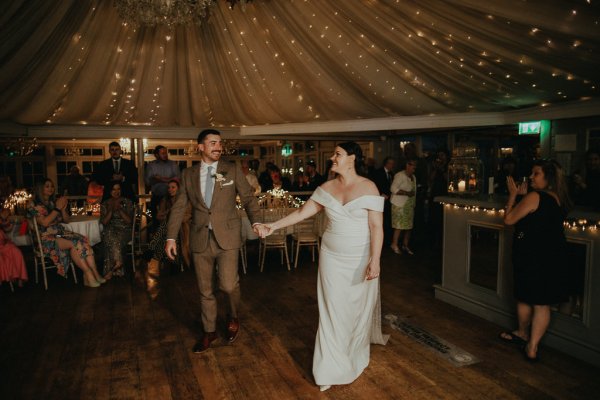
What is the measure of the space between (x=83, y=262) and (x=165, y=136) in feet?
13.2

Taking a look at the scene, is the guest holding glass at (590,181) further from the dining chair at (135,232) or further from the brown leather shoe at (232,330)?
the dining chair at (135,232)

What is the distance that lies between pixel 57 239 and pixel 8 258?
59cm

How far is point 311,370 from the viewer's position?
3254 millimetres

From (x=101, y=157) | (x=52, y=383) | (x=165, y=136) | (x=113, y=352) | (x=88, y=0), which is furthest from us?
(x=101, y=157)

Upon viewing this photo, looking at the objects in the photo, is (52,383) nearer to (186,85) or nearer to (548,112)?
(186,85)

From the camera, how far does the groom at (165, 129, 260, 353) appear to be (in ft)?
11.6

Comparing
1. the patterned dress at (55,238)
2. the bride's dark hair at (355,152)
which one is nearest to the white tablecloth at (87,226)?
the patterned dress at (55,238)

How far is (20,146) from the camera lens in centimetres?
1258

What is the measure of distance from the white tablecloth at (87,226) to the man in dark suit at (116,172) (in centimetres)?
91

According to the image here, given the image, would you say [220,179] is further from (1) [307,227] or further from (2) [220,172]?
(1) [307,227]

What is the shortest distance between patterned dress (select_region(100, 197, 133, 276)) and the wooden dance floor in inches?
32.4

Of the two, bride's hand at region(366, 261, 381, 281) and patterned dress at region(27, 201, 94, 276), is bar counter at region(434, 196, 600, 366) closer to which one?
bride's hand at region(366, 261, 381, 281)

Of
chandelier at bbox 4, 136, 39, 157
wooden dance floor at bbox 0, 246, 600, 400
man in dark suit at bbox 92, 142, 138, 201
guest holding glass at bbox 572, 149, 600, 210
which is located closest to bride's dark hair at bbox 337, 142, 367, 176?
wooden dance floor at bbox 0, 246, 600, 400

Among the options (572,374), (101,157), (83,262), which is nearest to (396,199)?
(572,374)
